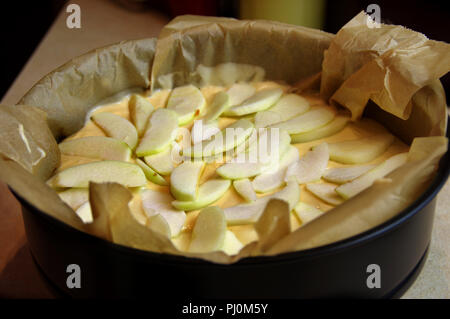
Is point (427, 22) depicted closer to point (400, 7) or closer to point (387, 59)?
point (400, 7)

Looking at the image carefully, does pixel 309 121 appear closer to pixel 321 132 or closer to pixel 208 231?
pixel 321 132

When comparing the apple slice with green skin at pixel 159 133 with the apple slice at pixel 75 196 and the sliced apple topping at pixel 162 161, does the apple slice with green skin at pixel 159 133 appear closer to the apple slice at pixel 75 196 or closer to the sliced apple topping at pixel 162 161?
the sliced apple topping at pixel 162 161

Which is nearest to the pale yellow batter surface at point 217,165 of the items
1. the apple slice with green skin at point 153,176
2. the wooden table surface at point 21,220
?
the apple slice with green skin at point 153,176

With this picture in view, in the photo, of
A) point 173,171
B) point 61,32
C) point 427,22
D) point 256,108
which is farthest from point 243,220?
point 61,32

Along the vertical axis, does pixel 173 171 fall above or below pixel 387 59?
below

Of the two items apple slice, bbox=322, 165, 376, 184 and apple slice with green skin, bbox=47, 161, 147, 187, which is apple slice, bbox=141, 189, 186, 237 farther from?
apple slice, bbox=322, 165, 376, 184

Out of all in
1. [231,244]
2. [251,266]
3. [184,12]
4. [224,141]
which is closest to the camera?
[251,266]

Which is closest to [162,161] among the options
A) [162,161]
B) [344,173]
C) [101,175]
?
[162,161]
